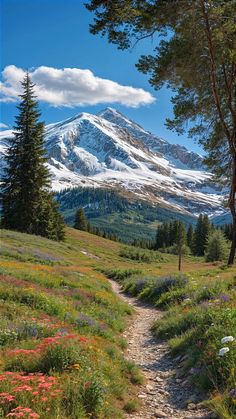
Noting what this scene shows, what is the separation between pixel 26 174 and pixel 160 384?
4747 centimetres

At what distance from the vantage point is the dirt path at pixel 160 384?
7180 mm

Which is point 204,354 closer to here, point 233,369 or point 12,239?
point 233,369

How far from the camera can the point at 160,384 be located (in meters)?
9.05

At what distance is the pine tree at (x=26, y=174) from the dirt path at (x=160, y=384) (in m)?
41.5

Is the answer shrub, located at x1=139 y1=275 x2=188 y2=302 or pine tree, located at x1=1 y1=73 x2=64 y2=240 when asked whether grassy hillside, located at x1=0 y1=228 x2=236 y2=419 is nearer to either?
shrub, located at x1=139 y1=275 x2=188 y2=302

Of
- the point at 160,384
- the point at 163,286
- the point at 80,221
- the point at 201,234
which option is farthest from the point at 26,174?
the point at 201,234

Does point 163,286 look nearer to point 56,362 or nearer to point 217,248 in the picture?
point 56,362

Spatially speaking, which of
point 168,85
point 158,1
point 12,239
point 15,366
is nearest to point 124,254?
point 12,239

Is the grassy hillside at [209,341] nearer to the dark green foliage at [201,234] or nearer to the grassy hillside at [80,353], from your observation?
the grassy hillside at [80,353]

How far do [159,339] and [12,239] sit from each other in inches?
1140

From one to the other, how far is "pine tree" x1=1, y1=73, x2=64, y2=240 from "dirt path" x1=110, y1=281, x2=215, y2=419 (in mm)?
41458

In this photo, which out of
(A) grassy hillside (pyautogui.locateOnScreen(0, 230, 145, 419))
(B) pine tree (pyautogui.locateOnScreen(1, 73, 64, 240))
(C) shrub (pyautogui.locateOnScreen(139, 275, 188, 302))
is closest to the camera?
(A) grassy hillside (pyautogui.locateOnScreen(0, 230, 145, 419))

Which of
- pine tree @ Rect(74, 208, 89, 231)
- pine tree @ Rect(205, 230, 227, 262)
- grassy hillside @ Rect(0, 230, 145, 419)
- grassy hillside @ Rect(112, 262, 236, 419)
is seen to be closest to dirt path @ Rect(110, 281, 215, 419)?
grassy hillside @ Rect(112, 262, 236, 419)

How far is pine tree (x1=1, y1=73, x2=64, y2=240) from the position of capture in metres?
53.6
